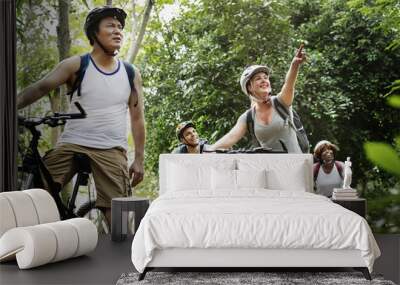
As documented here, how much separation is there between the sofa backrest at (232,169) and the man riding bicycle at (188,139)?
21 centimetres

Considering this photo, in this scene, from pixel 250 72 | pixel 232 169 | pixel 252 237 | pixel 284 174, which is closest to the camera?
pixel 252 237

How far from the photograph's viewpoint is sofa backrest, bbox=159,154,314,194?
561 centimetres

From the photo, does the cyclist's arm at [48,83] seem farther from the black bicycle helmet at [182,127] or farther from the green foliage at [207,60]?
the black bicycle helmet at [182,127]

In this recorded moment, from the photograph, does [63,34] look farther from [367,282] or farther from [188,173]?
[367,282]

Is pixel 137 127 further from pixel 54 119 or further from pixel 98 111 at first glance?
pixel 54 119

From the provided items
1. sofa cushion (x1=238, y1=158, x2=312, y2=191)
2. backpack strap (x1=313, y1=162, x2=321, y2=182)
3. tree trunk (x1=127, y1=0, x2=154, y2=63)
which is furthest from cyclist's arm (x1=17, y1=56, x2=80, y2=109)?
backpack strap (x1=313, y1=162, x2=321, y2=182)

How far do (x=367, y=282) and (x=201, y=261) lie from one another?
3.82 ft

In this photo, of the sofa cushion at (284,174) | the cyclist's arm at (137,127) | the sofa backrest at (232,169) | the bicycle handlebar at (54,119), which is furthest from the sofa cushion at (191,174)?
the bicycle handlebar at (54,119)

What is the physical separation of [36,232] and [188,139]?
2.45m

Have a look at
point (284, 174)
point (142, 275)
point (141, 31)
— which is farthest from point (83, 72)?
point (142, 275)

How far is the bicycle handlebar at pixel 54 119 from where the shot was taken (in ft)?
21.0

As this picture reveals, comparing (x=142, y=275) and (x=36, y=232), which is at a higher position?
(x=36, y=232)

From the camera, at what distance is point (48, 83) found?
255 inches

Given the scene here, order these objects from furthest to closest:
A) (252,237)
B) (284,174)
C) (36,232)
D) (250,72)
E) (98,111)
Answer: (98,111) < (250,72) < (284,174) < (36,232) < (252,237)
